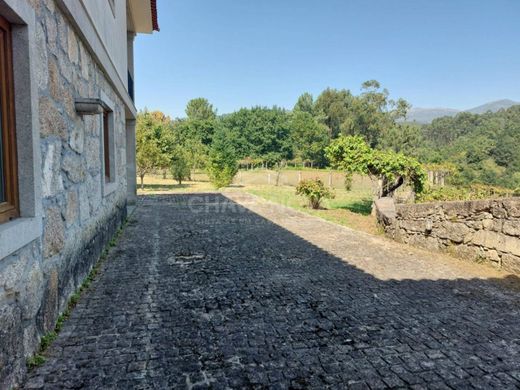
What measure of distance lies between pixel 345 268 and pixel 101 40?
16.7ft

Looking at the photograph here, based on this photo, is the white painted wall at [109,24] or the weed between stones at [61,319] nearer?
the weed between stones at [61,319]

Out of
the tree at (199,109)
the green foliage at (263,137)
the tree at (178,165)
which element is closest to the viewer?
the tree at (178,165)

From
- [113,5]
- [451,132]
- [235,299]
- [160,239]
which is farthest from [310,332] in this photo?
[451,132]

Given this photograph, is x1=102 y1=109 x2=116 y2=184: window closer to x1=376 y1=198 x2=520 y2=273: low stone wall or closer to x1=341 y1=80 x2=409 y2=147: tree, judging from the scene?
x1=376 y1=198 x2=520 y2=273: low stone wall

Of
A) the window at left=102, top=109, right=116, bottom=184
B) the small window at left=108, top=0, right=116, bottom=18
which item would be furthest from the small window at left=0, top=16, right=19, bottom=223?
the small window at left=108, top=0, right=116, bottom=18

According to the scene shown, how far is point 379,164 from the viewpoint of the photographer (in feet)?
36.0

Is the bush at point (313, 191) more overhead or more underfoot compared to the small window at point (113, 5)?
more underfoot

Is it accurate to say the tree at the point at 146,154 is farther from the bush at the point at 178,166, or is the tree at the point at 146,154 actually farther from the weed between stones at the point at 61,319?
the weed between stones at the point at 61,319

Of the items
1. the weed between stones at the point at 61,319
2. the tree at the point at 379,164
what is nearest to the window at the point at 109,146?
the weed between stones at the point at 61,319

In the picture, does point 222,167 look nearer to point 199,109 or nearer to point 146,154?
point 146,154

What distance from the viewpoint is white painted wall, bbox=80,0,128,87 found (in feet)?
16.5

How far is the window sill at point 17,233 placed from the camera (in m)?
2.14

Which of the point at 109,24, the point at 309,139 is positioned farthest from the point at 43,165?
the point at 309,139

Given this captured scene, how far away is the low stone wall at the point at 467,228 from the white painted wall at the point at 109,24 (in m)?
6.27
